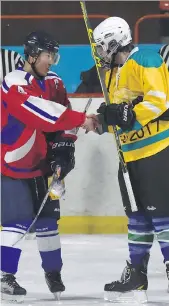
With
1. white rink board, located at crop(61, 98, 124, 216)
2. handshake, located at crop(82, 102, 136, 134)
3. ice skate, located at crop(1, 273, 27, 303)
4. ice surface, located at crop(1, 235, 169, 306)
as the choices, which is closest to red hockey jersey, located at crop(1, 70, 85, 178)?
handshake, located at crop(82, 102, 136, 134)

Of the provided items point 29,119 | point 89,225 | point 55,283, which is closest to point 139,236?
point 55,283

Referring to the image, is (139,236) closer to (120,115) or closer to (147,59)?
(120,115)

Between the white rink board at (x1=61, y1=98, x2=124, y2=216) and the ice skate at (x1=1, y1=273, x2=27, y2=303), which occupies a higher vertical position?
the ice skate at (x1=1, y1=273, x2=27, y2=303)

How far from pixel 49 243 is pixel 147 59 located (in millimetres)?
835

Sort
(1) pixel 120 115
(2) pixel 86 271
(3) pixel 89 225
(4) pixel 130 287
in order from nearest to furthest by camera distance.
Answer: (1) pixel 120 115 → (4) pixel 130 287 → (2) pixel 86 271 → (3) pixel 89 225

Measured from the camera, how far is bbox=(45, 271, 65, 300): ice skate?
3.61m

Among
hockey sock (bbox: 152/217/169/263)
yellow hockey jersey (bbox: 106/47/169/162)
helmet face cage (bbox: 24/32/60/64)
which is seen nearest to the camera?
yellow hockey jersey (bbox: 106/47/169/162)

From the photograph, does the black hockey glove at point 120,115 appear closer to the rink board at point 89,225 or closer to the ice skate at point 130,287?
the ice skate at point 130,287

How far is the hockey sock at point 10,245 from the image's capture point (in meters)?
3.54

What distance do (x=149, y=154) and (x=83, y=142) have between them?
2.07 meters

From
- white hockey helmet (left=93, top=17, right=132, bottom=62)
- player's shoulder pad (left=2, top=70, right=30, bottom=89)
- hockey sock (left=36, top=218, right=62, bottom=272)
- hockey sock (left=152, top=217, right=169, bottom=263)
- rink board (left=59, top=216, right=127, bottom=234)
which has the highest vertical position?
white hockey helmet (left=93, top=17, right=132, bottom=62)

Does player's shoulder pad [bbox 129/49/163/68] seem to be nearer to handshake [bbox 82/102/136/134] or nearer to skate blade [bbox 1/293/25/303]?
handshake [bbox 82/102/136/134]

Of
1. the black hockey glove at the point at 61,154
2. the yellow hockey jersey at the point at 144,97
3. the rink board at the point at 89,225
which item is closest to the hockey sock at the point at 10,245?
the black hockey glove at the point at 61,154

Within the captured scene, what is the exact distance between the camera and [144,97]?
3.37 meters
